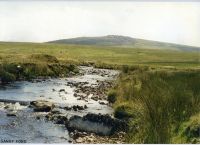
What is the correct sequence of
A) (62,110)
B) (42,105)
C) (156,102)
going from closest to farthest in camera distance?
(156,102), (42,105), (62,110)

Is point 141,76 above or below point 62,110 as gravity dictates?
above

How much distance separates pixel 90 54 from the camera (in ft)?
19.0

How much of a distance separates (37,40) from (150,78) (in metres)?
1.39

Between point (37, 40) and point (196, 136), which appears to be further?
point (37, 40)

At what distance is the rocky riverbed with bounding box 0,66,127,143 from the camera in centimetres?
552

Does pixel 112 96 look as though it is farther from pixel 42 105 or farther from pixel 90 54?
pixel 42 105

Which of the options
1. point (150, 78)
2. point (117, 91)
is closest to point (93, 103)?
point (117, 91)

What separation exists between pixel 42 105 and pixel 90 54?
835 millimetres

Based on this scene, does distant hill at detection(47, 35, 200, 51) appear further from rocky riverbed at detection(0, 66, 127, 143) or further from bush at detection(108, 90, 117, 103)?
bush at detection(108, 90, 117, 103)

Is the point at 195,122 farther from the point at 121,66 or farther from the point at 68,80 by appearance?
the point at 68,80

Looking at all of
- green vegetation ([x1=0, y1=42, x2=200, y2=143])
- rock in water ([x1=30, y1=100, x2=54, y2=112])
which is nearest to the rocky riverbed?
rock in water ([x1=30, y1=100, x2=54, y2=112])

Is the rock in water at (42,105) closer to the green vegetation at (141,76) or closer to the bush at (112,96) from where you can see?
the green vegetation at (141,76)

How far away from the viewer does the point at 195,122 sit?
17.1 feet

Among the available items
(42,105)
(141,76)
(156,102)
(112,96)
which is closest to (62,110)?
(42,105)
